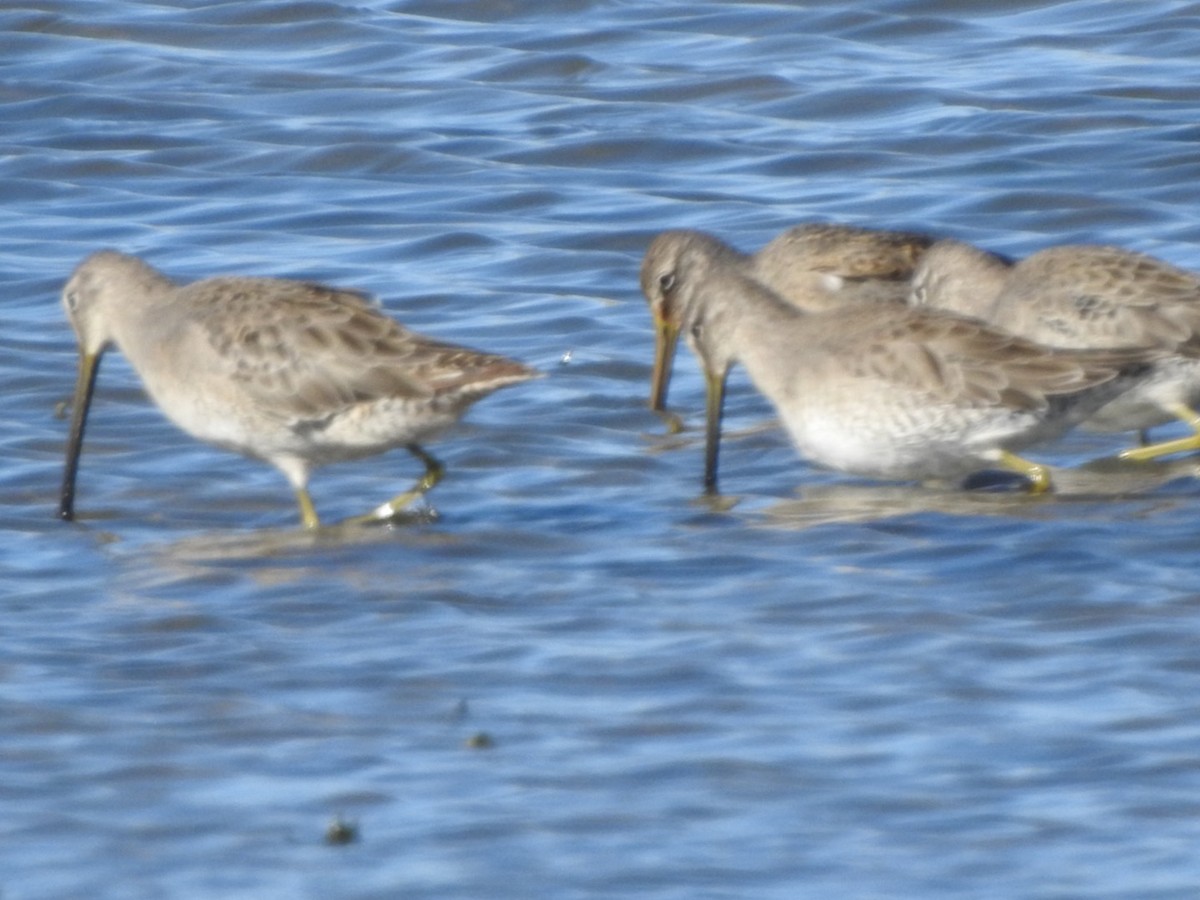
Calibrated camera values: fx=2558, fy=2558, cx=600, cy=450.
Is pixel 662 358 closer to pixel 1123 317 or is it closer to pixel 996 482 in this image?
pixel 996 482

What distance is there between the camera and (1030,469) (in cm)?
864

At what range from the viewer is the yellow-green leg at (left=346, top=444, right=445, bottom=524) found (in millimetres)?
8602

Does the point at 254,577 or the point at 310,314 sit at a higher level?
the point at 310,314

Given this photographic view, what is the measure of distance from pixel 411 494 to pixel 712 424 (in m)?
1.18

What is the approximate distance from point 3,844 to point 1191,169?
8992 millimetres

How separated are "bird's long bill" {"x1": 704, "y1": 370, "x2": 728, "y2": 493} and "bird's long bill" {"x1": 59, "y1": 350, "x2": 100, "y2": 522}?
86.0 inches

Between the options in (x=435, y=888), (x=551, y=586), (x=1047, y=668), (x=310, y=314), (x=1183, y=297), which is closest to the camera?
(x=435, y=888)

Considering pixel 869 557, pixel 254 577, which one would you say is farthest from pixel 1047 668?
pixel 254 577

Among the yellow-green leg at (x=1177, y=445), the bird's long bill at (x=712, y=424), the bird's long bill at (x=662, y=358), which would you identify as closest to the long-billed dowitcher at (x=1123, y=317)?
the yellow-green leg at (x=1177, y=445)

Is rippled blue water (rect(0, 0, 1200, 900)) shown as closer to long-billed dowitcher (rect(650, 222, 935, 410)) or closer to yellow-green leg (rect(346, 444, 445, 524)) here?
yellow-green leg (rect(346, 444, 445, 524))

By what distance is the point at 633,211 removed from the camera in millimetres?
13133

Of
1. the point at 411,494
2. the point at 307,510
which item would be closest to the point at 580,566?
the point at 411,494

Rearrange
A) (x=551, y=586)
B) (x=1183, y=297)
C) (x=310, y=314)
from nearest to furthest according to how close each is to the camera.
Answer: (x=551, y=586)
(x=310, y=314)
(x=1183, y=297)

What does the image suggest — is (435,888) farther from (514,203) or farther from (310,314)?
(514,203)
